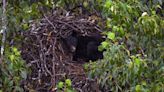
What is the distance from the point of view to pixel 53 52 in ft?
9.98

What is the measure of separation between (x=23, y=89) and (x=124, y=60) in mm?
759

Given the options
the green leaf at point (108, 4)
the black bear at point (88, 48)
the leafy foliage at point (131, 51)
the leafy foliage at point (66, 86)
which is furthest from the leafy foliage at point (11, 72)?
the black bear at point (88, 48)

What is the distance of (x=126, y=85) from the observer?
2.58 metres

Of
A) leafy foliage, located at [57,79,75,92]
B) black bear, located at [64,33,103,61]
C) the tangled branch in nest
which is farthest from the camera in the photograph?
black bear, located at [64,33,103,61]

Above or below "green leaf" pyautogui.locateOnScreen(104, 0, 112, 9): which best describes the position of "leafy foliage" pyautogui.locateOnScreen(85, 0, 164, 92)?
below

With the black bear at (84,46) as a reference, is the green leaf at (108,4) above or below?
above

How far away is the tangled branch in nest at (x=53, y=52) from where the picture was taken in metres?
2.91

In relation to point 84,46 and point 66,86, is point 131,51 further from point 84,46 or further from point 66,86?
point 84,46

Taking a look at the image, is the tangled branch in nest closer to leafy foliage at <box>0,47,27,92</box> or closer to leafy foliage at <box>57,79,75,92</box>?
leafy foliage at <box>57,79,75,92</box>

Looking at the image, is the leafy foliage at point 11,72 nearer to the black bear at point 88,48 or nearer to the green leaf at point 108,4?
the green leaf at point 108,4

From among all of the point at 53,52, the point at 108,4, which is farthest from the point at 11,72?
the point at 108,4

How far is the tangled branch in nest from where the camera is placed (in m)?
2.91

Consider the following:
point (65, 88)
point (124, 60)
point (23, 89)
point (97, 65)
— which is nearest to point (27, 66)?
point (23, 89)

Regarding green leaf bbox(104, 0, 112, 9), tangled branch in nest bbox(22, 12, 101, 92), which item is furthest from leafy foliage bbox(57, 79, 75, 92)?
green leaf bbox(104, 0, 112, 9)
